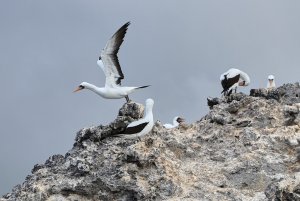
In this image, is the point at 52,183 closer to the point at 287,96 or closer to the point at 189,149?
the point at 189,149

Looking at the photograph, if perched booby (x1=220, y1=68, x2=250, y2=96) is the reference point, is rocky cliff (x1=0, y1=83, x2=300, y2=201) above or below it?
below

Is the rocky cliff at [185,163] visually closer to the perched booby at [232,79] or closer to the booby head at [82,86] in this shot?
the booby head at [82,86]

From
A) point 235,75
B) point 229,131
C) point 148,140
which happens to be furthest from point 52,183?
point 235,75

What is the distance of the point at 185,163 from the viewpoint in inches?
507

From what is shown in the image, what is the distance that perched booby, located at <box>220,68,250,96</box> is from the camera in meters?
21.4

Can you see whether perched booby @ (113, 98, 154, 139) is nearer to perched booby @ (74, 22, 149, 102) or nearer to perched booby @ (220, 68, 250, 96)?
perched booby @ (74, 22, 149, 102)

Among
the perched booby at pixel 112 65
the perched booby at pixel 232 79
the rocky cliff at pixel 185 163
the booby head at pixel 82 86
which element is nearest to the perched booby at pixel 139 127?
the rocky cliff at pixel 185 163

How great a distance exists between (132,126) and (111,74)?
6423mm

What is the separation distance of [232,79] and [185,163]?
357 inches

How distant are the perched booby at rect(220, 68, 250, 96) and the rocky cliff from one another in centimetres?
644

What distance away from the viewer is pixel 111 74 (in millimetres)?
19578

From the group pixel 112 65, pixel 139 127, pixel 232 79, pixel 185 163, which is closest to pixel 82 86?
pixel 112 65

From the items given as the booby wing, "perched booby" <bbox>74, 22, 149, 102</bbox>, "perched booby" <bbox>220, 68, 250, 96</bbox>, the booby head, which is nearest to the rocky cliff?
"perched booby" <bbox>74, 22, 149, 102</bbox>

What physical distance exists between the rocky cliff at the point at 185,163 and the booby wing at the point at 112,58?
16.1 ft
